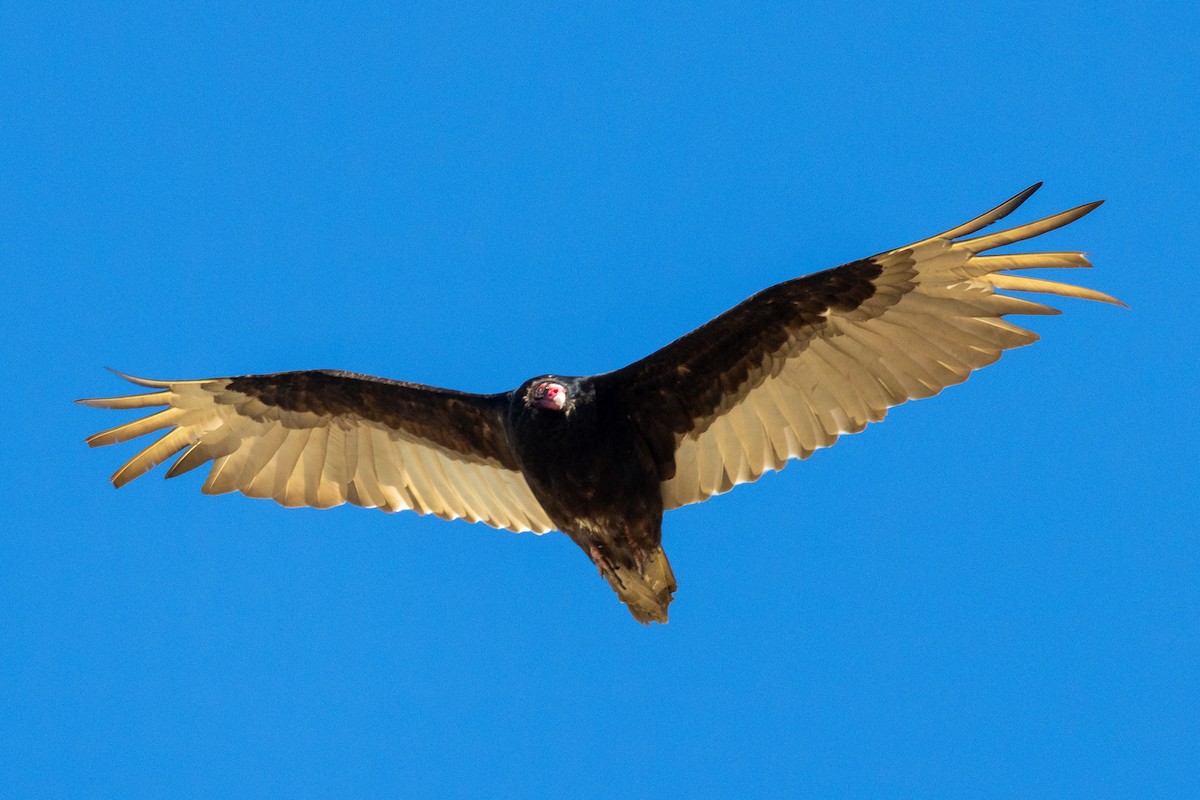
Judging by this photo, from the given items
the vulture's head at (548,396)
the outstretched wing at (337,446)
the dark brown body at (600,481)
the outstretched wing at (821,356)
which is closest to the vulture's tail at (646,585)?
the dark brown body at (600,481)

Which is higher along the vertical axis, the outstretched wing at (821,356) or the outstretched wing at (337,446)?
the outstretched wing at (337,446)

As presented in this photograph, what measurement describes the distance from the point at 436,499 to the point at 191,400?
4.96 ft

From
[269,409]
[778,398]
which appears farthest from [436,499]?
[778,398]

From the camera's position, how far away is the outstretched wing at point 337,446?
8.04 meters

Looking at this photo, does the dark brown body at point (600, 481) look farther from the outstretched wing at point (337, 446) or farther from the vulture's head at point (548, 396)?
the outstretched wing at point (337, 446)

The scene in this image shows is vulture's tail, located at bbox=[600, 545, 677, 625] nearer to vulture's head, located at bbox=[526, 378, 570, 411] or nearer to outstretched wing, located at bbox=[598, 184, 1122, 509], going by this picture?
outstretched wing, located at bbox=[598, 184, 1122, 509]

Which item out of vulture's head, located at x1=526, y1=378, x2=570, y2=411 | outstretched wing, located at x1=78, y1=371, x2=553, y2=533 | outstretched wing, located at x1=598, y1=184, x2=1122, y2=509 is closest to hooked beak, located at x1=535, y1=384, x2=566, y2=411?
vulture's head, located at x1=526, y1=378, x2=570, y2=411

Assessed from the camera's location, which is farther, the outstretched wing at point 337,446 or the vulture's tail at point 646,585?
the outstretched wing at point 337,446

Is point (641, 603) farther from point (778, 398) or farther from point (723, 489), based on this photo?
point (778, 398)

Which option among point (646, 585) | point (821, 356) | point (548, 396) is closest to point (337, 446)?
point (548, 396)

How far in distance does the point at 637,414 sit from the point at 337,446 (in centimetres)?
196

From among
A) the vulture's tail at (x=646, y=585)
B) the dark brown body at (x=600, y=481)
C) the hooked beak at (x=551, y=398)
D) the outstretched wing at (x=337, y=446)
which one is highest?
the outstretched wing at (x=337, y=446)

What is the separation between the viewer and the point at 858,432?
732 cm

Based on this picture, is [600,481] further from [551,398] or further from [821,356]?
[821,356]
